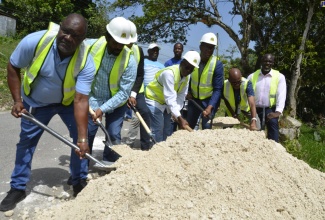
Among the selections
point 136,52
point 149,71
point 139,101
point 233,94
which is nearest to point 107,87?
point 136,52

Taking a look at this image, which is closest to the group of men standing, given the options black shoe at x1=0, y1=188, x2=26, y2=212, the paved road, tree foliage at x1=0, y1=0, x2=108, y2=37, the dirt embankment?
black shoe at x1=0, y1=188, x2=26, y2=212

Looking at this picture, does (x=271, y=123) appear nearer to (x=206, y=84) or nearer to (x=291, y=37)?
(x=206, y=84)

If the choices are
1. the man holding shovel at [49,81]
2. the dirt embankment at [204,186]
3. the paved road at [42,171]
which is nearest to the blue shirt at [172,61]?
the paved road at [42,171]

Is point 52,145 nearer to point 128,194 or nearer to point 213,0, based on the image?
point 128,194

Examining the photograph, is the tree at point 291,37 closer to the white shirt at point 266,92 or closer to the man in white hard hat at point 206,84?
the white shirt at point 266,92

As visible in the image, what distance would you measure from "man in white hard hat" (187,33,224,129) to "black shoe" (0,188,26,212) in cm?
250

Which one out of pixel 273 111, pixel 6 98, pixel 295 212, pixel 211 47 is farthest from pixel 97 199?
pixel 6 98

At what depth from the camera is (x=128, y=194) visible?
9.00ft

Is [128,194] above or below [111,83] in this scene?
below

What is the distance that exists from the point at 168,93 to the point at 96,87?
88 centimetres

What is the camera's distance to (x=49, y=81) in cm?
314

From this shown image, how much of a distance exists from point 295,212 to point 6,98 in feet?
26.9

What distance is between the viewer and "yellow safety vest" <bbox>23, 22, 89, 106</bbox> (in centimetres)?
297

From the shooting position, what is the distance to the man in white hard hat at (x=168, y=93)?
165 inches
